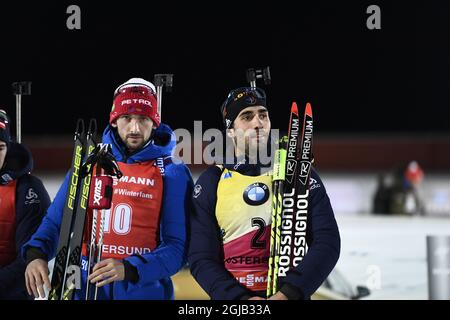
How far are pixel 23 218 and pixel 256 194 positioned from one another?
955mm

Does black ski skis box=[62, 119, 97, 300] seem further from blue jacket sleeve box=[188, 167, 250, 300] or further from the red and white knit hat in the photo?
blue jacket sleeve box=[188, 167, 250, 300]

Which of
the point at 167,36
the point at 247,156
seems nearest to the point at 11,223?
the point at 247,156

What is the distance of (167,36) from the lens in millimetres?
5215

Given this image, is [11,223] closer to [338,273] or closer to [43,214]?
[43,214]

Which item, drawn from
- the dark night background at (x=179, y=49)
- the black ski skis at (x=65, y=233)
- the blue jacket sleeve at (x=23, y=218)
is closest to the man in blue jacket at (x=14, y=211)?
the blue jacket sleeve at (x=23, y=218)

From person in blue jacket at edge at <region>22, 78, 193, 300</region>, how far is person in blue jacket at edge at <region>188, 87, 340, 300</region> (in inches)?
3.7

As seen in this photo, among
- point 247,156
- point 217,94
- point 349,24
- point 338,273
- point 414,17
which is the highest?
point 414,17

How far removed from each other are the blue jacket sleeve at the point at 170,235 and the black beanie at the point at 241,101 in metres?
0.28

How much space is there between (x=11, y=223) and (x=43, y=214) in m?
0.13

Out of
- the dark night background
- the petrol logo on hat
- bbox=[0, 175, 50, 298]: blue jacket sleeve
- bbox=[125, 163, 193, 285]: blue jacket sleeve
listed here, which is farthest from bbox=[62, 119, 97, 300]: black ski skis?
the dark night background

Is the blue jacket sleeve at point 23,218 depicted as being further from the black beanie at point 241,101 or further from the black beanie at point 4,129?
the black beanie at point 241,101

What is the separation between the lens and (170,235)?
9.21 ft

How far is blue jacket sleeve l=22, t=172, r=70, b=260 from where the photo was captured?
2840 millimetres

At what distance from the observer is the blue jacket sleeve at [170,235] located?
8.99ft
